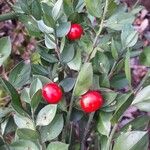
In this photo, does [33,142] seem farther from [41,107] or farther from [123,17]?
[123,17]

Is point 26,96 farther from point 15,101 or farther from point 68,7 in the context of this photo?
point 68,7

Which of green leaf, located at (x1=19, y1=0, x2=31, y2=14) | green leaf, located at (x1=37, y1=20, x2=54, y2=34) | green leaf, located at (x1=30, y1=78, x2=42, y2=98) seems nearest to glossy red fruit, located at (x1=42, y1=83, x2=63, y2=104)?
green leaf, located at (x1=30, y1=78, x2=42, y2=98)

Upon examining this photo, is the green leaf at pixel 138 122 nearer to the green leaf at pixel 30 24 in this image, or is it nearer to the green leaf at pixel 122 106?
the green leaf at pixel 122 106

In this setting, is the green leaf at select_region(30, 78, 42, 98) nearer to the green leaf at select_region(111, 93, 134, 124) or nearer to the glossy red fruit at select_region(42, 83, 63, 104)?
the glossy red fruit at select_region(42, 83, 63, 104)

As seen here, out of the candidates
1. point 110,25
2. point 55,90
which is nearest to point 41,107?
point 55,90

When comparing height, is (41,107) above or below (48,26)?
below

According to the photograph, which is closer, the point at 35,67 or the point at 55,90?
the point at 55,90
